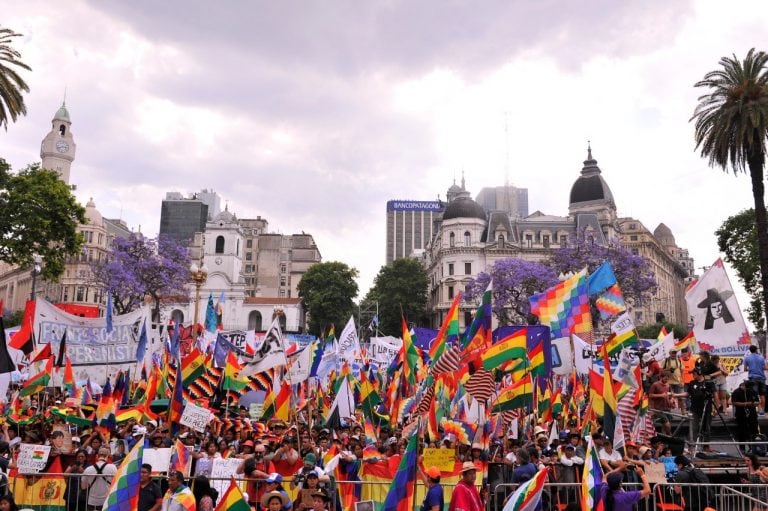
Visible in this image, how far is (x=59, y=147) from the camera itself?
86.9 m

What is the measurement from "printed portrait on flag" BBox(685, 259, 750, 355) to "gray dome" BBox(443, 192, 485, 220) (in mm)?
72457

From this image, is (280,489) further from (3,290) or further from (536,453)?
(3,290)

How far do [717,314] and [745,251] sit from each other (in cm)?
4131

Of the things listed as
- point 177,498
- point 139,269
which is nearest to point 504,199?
point 139,269

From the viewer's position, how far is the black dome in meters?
86.0

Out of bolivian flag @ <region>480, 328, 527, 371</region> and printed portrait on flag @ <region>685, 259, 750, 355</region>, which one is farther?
bolivian flag @ <region>480, 328, 527, 371</region>

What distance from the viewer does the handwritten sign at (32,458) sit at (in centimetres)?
979

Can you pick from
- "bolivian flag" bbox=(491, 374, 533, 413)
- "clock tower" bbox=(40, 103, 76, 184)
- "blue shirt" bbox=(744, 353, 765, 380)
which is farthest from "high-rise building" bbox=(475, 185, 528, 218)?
"bolivian flag" bbox=(491, 374, 533, 413)

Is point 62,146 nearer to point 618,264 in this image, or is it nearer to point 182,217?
point 182,217

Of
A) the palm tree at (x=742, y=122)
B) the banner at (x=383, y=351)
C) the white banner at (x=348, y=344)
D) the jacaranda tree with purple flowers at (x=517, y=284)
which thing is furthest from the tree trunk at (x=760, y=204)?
the jacaranda tree with purple flowers at (x=517, y=284)

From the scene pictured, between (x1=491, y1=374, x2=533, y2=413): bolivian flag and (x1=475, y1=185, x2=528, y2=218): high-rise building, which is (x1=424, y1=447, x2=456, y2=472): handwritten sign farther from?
(x1=475, y1=185, x2=528, y2=218): high-rise building

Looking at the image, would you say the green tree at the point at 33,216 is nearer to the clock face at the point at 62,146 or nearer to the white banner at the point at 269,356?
the white banner at the point at 269,356

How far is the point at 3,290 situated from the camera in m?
114

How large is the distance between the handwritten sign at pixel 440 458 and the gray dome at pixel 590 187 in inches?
3320
